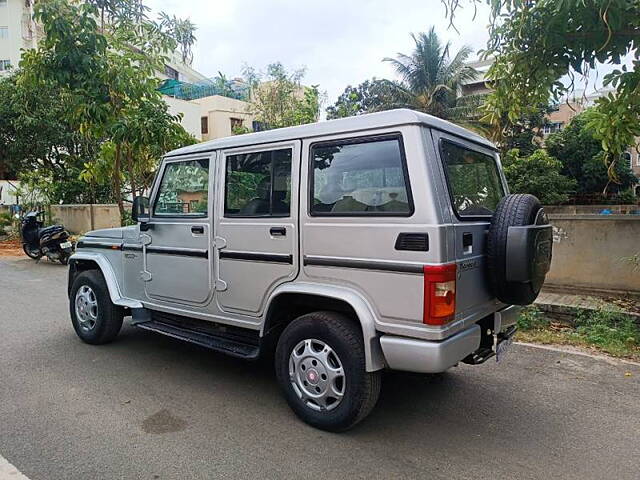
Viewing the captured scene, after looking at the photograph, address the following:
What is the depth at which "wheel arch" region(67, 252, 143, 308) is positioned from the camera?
4621 mm

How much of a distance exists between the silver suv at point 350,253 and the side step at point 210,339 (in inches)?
0.7

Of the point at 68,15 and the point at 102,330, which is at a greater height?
the point at 68,15

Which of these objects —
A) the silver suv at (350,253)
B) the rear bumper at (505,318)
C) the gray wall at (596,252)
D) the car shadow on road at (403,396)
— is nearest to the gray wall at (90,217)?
the car shadow on road at (403,396)

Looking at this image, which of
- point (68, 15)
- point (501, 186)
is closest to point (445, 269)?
point (501, 186)

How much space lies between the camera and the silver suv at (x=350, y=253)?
2.85 meters

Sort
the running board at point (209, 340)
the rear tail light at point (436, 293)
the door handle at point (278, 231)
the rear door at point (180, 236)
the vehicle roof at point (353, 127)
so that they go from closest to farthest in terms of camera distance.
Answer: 1. the rear tail light at point (436, 293)
2. the vehicle roof at point (353, 127)
3. the door handle at point (278, 231)
4. the running board at point (209, 340)
5. the rear door at point (180, 236)

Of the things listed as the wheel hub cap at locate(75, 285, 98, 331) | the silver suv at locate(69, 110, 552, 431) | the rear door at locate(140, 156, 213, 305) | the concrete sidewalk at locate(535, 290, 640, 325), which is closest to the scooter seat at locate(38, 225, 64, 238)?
the wheel hub cap at locate(75, 285, 98, 331)

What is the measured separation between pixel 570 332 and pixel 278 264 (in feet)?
12.6

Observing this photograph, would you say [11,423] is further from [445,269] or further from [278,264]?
[445,269]

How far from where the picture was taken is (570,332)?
539 centimetres

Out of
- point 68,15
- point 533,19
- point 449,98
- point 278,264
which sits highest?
point 449,98

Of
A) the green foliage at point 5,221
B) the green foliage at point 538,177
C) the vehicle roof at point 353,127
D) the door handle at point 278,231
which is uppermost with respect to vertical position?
the green foliage at point 538,177

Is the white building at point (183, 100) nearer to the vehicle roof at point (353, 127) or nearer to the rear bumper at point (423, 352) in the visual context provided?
the vehicle roof at point (353, 127)

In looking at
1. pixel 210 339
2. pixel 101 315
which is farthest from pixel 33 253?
pixel 210 339
